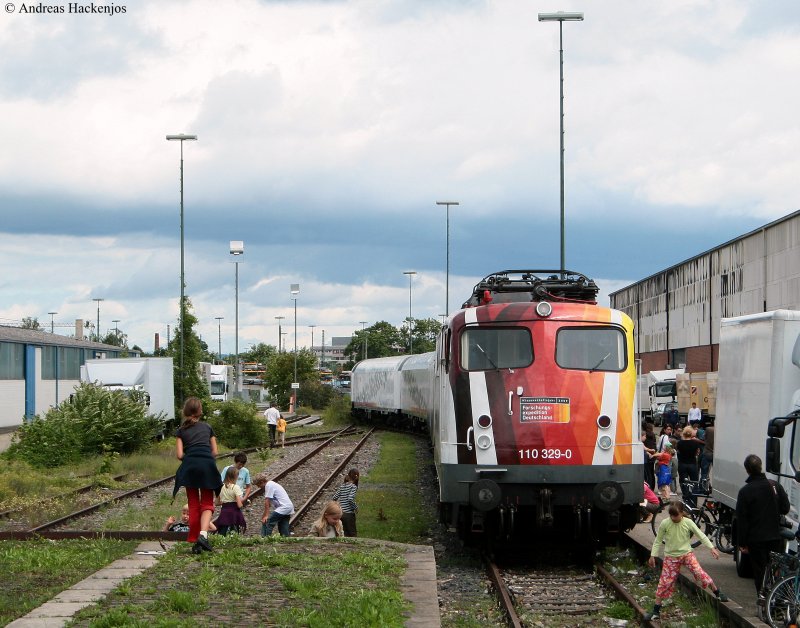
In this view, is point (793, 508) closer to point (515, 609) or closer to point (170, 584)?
point (515, 609)

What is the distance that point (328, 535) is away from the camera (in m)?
14.4

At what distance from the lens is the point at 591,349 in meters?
14.1

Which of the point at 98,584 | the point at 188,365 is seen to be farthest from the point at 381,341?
the point at 98,584

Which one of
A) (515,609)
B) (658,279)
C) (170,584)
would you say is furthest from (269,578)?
(658,279)

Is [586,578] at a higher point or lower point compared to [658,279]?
lower

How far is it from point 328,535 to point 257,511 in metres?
6.59

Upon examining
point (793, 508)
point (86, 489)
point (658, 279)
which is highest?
point (658, 279)

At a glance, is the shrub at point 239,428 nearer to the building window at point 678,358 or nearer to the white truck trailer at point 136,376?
the white truck trailer at point 136,376

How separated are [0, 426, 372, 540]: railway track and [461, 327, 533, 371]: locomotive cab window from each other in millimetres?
4207

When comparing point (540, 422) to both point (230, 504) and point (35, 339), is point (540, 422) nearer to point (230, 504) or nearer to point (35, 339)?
point (230, 504)

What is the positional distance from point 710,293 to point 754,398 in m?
49.2

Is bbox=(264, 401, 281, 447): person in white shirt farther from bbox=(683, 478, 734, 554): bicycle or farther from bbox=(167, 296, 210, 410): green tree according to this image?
bbox=(683, 478, 734, 554): bicycle

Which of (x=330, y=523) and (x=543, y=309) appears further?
(x=330, y=523)

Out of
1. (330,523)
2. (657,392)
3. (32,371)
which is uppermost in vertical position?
(32,371)
